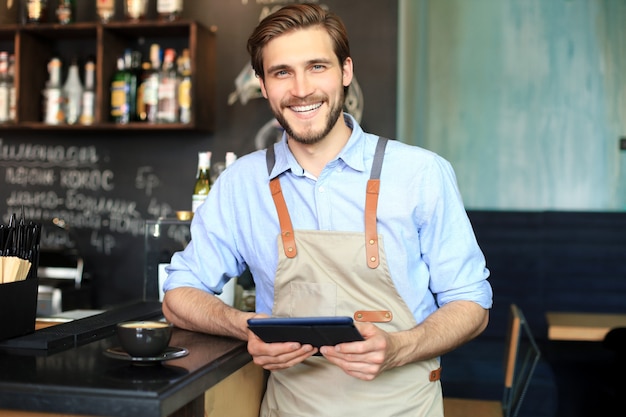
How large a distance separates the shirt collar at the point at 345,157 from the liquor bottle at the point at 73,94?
2.58 meters

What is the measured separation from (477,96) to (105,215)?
89.1 inches

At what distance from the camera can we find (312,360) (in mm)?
1668

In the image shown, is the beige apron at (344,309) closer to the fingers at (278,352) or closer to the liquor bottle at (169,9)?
the fingers at (278,352)

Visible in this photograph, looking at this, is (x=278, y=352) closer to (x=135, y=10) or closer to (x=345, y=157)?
(x=345, y=157)

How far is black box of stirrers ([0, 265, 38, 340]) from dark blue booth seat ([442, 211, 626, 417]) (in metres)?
2.67

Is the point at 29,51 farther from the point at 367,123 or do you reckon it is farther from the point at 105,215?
the point at 367,123

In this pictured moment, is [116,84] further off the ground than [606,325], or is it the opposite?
[116,84]

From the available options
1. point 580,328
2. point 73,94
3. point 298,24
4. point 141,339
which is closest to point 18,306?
point 141,339

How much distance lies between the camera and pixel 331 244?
169 centimetres

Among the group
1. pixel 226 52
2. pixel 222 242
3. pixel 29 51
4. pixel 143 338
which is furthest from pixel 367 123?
pixel 143 338

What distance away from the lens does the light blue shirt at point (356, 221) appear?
5.58ft

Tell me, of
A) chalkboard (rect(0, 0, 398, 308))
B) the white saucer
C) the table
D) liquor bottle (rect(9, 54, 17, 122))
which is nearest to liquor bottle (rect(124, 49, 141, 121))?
chalkboard (rect(0, 0, 398, 308))

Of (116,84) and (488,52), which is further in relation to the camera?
(488,52)

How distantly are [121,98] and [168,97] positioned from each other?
26cm
